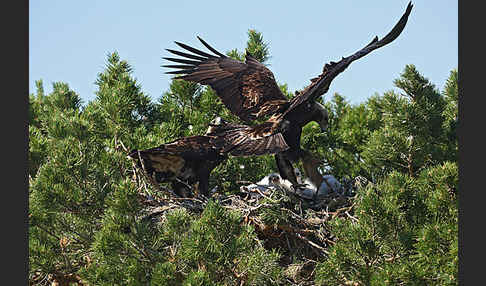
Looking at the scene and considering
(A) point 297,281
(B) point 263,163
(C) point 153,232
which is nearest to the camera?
(C) point 153,232

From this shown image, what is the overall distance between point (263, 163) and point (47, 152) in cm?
168

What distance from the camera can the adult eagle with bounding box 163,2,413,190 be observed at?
420 centimetres

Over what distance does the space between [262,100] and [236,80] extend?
0.82 feet

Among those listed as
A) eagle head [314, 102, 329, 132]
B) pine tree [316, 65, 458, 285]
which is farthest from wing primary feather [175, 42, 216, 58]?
pine tree [316, 65, 458, 285]

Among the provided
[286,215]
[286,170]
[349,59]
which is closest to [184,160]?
[286,170]

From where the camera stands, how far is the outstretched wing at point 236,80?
4691mm

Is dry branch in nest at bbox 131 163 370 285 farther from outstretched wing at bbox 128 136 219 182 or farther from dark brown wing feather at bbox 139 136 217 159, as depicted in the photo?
dark brown wing feather at bbox 139 136 217 159

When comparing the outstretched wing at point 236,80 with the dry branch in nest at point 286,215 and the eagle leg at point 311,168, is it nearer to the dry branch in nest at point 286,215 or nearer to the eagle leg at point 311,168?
the eagle leg at point 311,168

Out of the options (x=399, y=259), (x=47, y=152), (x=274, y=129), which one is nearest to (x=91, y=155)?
(x=47, y=152)

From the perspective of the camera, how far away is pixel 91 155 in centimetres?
406

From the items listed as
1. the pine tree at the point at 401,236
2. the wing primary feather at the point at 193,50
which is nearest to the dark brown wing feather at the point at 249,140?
the wing primary feather at the point at 193,50

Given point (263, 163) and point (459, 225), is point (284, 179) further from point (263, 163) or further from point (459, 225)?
point (459, 225)

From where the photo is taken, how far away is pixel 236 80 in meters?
4.80

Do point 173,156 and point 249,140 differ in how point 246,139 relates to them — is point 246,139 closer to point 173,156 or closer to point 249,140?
point 249,140
